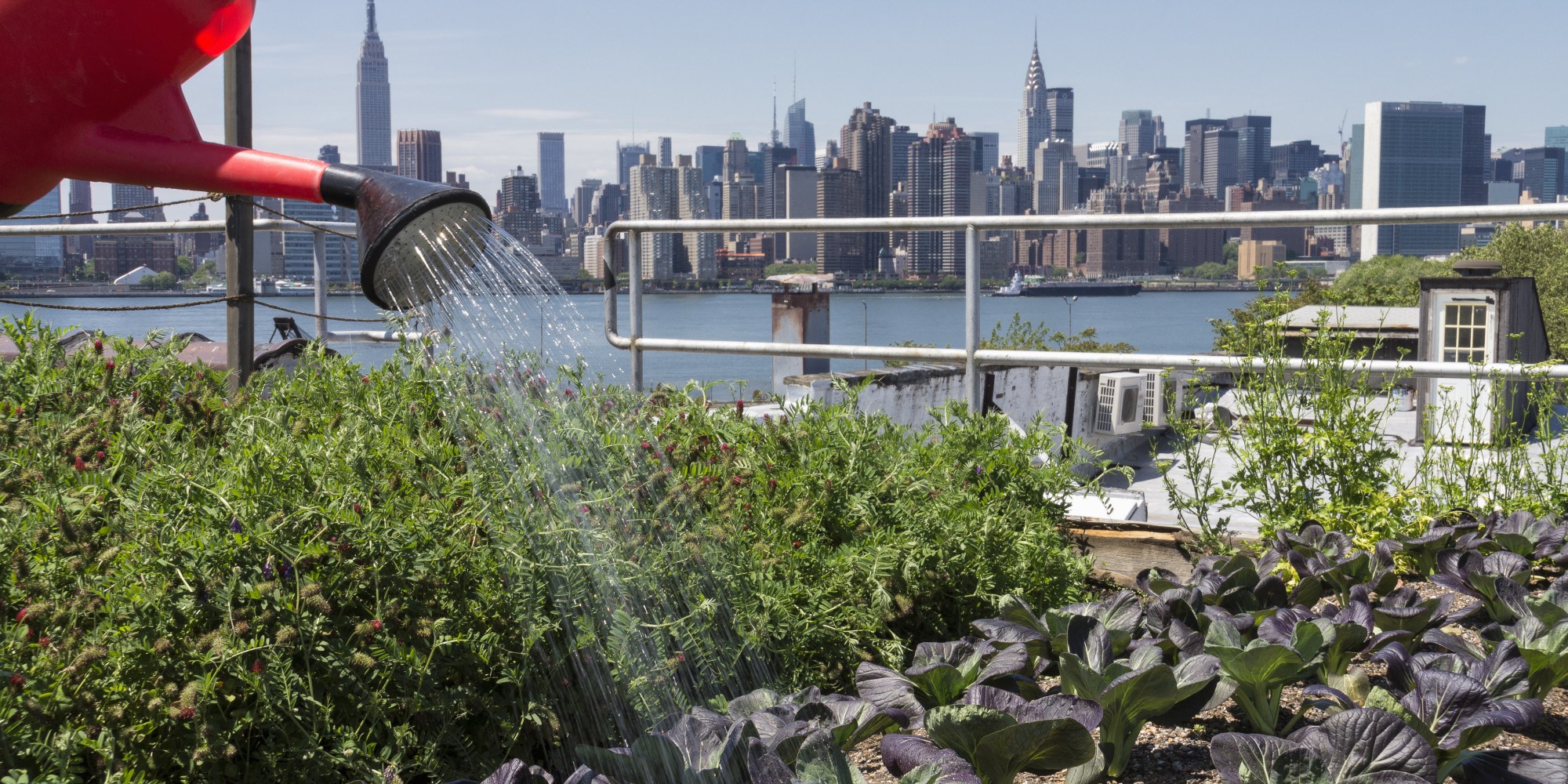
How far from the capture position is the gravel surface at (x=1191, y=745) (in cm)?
173

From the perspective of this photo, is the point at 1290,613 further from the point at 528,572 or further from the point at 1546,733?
the point at 528,572

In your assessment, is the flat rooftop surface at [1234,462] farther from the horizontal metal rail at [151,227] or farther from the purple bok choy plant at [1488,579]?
the horizontal metal rail at [151,227]

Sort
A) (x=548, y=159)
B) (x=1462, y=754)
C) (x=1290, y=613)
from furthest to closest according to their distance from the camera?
(x=548, y=159)
(x=1290, y=613)
(x=1462, y=754)

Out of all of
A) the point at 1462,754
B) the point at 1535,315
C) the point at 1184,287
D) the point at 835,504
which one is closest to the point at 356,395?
the point at 835,504

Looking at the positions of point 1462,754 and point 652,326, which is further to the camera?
point 652,326

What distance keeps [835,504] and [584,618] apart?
0.73m

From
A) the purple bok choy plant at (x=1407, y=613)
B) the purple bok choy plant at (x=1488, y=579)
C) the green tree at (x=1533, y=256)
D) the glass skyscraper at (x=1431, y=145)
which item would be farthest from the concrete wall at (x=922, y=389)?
the glass skyscraper at (x=1431, y=145)

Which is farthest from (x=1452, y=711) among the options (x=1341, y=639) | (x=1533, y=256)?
(x=1533, y=256)

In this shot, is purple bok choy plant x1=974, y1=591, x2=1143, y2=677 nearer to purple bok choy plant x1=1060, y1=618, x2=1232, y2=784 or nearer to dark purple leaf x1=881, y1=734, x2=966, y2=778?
purple bok choy plant x1=1060, y1=618, x2=1232, y2=784

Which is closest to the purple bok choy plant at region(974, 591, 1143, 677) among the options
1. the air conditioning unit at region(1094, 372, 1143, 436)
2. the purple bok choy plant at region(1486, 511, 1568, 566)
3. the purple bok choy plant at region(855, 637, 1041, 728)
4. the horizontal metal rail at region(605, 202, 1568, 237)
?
the purple bok choy plant at region(855, 637, 1041, 728)

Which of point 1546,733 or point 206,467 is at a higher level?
point 206,467

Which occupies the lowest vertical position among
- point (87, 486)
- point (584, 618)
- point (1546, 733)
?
point (1546, 733)

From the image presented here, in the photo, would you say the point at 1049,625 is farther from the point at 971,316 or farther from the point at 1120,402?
the point at 1120,402

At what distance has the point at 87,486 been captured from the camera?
191cm
